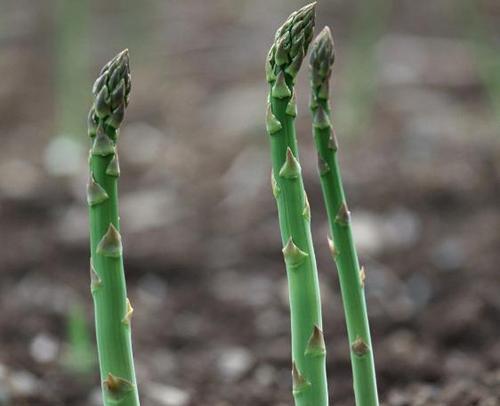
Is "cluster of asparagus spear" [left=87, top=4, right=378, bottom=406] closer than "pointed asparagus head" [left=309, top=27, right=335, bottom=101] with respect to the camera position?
Yes

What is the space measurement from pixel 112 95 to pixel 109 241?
27 cm

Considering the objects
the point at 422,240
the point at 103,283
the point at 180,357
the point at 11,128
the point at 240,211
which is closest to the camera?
the point at 103,283

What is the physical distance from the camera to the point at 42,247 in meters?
4.14

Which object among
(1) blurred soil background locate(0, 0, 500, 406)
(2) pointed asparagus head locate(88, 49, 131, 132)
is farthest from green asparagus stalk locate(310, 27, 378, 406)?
(1) blurred soil background locate(0, 0, 500, 406)

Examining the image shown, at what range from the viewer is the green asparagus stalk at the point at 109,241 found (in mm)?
1883

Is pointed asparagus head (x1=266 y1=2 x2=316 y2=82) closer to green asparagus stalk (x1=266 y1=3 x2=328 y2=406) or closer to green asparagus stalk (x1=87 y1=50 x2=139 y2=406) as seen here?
green asparagus stalk (x1=266 y1=3 x2=328 y2=406)

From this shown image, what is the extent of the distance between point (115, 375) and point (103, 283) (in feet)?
0.58

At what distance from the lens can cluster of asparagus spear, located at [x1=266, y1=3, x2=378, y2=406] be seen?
6.32 ft

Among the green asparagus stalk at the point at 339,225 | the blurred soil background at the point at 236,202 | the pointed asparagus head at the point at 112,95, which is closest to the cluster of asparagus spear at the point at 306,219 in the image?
the green asparagus stalk at the point at 339,225

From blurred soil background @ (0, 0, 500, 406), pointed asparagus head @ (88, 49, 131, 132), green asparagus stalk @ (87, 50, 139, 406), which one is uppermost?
blurred soil background @ (0, 0, 500, 406)

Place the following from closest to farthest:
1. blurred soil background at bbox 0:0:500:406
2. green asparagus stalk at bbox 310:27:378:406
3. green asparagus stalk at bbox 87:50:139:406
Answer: green asparagus stalk at bbox 87:50:139:406
green asparagus stalk at bbox 310:27:378:406
blurred soil background at bbox 0:0:500:406

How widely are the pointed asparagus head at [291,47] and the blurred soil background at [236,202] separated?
1013 mm

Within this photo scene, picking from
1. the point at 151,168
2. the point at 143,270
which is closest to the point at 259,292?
the point at 143,270

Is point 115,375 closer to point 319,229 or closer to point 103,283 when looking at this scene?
point 103,283
